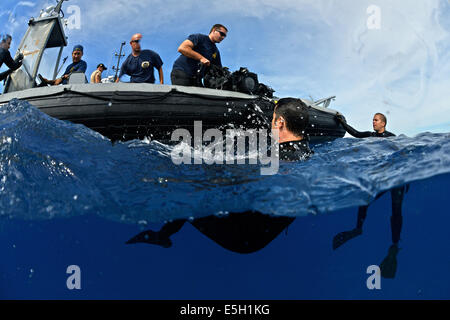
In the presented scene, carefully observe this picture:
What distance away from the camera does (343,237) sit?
19.1 feet

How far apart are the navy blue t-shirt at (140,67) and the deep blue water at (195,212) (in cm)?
181

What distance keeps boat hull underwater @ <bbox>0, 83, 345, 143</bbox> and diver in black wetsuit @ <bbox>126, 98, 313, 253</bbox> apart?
5.02 feet

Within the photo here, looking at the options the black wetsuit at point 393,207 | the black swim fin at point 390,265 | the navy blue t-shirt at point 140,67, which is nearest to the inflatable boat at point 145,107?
the navy blue t-shirt at point 140,67

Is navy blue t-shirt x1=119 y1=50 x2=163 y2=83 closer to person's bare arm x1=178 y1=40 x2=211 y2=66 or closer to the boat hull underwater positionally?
person's bare arm x1=178 y1=40 x2=211 y2=66

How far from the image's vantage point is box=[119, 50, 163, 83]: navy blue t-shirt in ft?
17.1

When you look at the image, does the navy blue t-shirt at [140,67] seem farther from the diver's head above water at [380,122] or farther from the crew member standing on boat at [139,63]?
the diver's head above water at [380,122]

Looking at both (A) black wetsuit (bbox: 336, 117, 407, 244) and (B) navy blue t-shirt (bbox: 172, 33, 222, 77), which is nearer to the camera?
(A) black wetsuit (bbox: 336, 117, 407, 244)

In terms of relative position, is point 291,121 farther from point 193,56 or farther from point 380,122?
point 380,122

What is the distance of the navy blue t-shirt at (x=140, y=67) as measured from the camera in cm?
522

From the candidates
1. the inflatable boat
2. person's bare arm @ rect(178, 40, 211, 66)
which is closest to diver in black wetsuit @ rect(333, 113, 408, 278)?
the inflatable boat

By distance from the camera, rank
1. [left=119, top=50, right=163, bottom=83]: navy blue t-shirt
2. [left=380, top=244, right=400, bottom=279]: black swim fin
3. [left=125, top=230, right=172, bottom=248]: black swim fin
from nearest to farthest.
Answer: [left=125, top=230, right=172, bottom=248]: black swim fin → [left=380, top=244, right=400, bottom=279]: black swim fin → [left=119, top=50, right=163, bottom=83]: navy blue t-shirt
